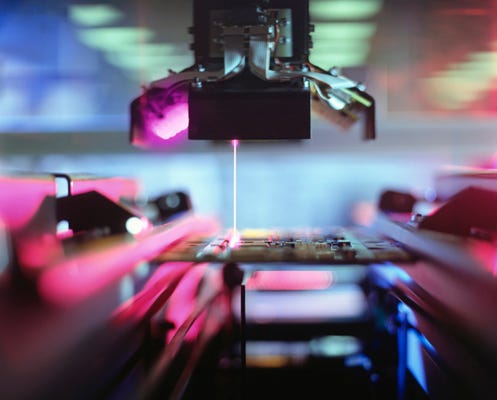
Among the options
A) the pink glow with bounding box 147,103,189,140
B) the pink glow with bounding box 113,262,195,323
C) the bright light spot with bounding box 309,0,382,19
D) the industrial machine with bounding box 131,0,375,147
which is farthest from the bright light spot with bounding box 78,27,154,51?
the pink glow with bounding box 113,262,195,323

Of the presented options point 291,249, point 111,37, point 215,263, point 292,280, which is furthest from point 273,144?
point 215,263

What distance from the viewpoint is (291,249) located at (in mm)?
1404

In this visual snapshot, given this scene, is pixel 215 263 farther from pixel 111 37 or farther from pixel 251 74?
pixel 111 37

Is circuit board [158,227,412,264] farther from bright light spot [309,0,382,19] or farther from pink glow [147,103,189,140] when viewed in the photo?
bright light spot [309,0,382,19]

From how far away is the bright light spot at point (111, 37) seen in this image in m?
2.54

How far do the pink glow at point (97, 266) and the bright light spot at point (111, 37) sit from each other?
1436 mm

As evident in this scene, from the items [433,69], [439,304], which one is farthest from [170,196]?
[433,69]

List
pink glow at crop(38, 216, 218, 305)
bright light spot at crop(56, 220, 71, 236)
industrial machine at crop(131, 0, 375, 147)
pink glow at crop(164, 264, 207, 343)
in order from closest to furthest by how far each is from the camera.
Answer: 1. pink glow at crop(38, 216, 218, 305)
2. bright light spot at crop(56, 220, 71, 236)
3. industrial machine at crop(131, 0, 375, 147)
4. pink glow at crop(164, 264, 207, 343)

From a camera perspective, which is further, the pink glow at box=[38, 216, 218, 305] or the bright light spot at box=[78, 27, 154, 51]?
the bright light spot at box=[78, 27, 154, 51]

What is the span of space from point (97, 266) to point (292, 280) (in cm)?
142

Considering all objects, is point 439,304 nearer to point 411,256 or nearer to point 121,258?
point 411,256

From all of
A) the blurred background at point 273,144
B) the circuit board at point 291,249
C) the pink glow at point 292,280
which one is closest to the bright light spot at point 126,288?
the circuit board at point 291,249

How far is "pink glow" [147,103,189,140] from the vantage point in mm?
1568

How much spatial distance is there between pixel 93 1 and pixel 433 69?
1.88 meters
